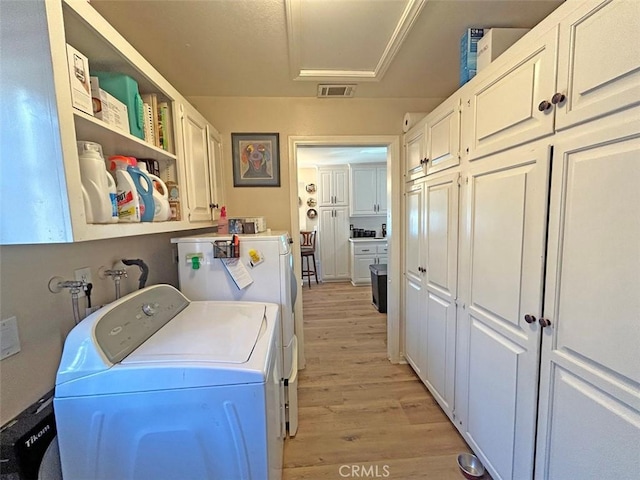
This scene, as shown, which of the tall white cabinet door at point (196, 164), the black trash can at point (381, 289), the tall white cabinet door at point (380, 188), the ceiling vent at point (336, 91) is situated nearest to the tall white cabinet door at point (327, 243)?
the tall white cabinet door at point (380, 188)

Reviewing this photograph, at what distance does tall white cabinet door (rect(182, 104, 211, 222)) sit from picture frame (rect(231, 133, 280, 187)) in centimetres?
48

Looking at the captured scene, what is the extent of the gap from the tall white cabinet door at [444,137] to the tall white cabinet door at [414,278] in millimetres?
263

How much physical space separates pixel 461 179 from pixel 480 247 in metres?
0.42

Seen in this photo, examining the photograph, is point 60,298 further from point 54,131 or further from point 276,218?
point 276,218

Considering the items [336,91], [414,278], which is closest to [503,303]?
[414,278]

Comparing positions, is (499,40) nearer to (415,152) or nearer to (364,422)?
(415,152)

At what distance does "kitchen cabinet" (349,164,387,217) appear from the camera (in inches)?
210

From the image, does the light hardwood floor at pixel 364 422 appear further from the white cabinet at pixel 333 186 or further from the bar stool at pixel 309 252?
the white cabinet at pixel 333 186

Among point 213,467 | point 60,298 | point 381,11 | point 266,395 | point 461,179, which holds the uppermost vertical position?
point 381,11

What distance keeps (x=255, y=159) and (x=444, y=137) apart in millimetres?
1468

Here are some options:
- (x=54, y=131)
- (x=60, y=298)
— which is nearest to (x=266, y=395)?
(x=60, y=298)

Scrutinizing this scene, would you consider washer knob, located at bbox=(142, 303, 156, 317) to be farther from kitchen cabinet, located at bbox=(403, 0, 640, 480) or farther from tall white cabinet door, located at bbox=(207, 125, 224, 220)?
kitchen cabinet, located at bbox=(403, 0, 640, 480)

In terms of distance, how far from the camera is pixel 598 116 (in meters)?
0.84

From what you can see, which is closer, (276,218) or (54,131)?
(54,131)
